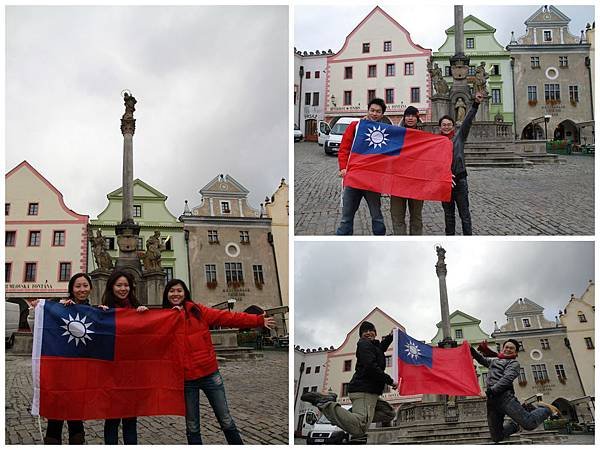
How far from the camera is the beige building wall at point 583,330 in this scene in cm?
809

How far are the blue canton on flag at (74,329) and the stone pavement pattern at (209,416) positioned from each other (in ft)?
3.61

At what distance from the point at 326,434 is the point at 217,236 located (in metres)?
10.0

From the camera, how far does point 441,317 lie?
923 centimetres

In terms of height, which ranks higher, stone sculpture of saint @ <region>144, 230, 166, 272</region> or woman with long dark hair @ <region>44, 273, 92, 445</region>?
stone sculpture of saint @ <region>144, 230, 166, 272</region>

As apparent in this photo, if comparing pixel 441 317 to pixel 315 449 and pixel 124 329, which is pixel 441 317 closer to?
pixel 315 449

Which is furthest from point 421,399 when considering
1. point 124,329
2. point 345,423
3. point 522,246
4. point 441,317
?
point 124,329

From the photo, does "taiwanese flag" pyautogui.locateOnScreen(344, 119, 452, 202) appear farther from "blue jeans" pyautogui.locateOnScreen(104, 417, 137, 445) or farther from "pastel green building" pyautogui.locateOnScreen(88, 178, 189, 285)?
"pastel green building" pyautogui.locateOnScreen(88, 178, 189, 285)

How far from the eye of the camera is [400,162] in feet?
22.3

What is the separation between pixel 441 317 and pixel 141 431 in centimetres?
486

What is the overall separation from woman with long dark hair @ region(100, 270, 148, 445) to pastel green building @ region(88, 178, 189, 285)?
25.8 ft

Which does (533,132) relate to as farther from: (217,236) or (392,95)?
(217,236)

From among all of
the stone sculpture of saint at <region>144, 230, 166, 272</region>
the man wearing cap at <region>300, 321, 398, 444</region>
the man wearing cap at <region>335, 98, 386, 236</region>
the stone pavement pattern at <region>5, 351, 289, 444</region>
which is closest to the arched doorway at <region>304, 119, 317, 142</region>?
the stone sculpture of saint at <region>144, 230, 166, 272</region>

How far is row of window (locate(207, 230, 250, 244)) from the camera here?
16.3 meters

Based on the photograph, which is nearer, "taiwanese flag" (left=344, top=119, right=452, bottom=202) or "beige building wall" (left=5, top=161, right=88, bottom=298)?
"taiwanese flag" (left=344, top=119, right=452, bottom=202)
